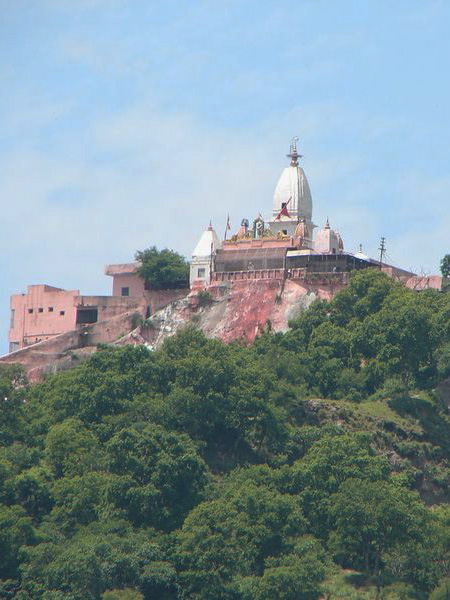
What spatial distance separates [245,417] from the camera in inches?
3216

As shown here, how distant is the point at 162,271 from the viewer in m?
97.3

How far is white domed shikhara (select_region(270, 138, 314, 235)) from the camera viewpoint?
324ft

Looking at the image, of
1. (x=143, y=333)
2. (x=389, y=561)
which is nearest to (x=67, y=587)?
(x=389, y=561)

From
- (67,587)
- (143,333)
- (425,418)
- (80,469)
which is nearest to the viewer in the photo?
(67,587)

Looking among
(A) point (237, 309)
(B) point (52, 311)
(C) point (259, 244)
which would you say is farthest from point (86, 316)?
(C) point (259, 244)

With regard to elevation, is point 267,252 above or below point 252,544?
above

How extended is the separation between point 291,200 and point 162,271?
6431 mm

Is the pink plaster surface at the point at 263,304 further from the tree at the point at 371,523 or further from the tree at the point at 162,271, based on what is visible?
the tree at the point at 371,523

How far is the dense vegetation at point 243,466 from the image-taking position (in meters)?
72.8

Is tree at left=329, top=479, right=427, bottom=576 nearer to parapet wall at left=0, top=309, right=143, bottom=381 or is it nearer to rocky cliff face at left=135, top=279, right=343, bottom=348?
rocky cliff face at left=135, top=279, right=343, bottom=348

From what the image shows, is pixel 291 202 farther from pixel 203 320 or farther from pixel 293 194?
pixel 203 320

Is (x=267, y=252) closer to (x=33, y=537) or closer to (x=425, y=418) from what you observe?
(x=425, y=418)

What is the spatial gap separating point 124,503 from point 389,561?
28.6 feet

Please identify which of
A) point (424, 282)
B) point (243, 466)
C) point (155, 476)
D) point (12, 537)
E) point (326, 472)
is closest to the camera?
point (12, 537)
